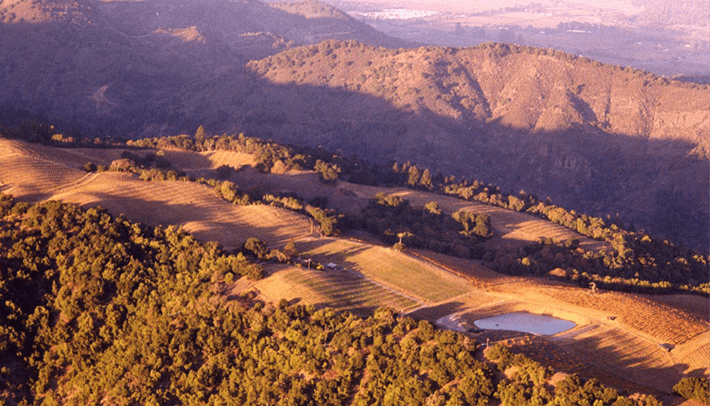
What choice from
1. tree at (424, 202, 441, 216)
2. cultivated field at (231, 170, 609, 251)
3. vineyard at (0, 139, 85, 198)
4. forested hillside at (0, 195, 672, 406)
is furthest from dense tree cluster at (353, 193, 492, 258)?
vineyard at (0, 139, 85, 198)

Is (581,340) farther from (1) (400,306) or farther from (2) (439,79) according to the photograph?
(2) (439,79)

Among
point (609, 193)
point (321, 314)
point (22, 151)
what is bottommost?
point (609, 193)

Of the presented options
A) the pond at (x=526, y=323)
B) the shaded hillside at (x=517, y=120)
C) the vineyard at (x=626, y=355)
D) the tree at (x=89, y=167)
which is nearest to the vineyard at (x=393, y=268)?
the pond at (x=526, y=323)

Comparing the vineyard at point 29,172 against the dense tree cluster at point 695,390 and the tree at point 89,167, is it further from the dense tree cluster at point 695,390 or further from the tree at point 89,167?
the dense tree cluster at point 695,390

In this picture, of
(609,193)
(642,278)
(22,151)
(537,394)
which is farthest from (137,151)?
(609,193)

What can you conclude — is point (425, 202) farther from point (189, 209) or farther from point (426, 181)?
point (189, 209)

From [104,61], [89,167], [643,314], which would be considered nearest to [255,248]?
[89,167]
